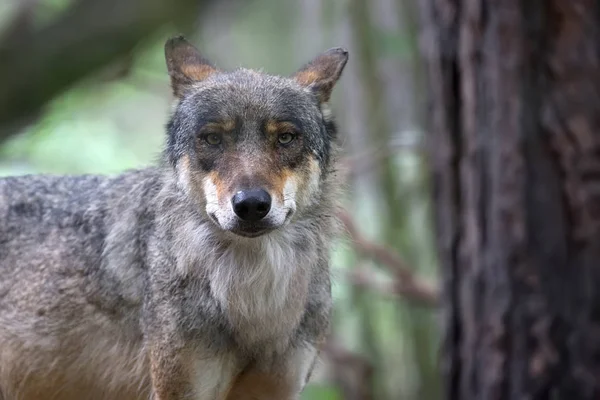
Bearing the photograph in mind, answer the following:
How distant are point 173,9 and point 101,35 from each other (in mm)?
576

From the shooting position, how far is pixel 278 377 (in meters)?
5.80

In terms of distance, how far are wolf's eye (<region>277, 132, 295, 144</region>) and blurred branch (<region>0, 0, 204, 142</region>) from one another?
2.31 meters

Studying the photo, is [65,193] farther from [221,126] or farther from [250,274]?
[221,126]

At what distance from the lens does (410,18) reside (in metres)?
10.1

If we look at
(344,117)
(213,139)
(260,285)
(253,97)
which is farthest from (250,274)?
(344,117)

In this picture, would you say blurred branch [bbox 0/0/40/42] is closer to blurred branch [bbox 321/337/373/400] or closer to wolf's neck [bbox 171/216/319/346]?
wolf's neck [bbox 171/216/319/346]

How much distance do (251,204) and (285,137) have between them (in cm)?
56

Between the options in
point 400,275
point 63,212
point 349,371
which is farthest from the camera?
point 349,371

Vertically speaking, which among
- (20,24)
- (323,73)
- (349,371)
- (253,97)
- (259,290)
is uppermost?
(20,24)

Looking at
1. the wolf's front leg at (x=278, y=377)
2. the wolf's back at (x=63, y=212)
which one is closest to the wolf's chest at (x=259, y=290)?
the wolf's front leg at (x=278, y=377)

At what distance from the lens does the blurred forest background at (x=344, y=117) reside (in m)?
7.03

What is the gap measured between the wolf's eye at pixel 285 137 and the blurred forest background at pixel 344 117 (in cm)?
231

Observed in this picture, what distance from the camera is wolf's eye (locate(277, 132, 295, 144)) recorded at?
17.3 ft

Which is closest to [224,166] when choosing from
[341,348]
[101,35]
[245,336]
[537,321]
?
[245,336]
